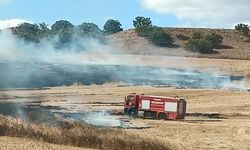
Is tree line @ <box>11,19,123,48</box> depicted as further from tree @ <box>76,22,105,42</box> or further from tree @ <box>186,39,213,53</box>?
tree @ <box>186,39,213,53</box>

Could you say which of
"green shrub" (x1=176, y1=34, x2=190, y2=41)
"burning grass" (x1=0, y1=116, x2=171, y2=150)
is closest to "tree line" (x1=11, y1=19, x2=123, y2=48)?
"green shrub" (x1=176, y1=34, x2=190, y2=41)

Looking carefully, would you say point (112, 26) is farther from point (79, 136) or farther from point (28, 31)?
point (79, 136)

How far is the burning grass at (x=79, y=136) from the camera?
103 ft

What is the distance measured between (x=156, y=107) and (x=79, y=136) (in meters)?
22.8

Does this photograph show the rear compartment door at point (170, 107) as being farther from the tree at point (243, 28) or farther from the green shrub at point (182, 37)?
the tree at point (243, 28)

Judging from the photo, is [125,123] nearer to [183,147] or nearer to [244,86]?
[183,147]

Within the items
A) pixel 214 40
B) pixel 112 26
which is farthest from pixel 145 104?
pixel 112 26

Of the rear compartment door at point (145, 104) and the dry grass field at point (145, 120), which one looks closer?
the dry grass field at point (145, 120)

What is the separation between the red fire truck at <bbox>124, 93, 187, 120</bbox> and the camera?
178 ft

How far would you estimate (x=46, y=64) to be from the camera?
292ft

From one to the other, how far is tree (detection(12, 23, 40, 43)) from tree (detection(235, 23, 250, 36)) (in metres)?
52.2

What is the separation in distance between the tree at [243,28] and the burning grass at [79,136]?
113588 millimetres

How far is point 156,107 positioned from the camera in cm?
5500

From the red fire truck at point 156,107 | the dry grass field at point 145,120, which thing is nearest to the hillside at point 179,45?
the dry grass field at point 145,120
